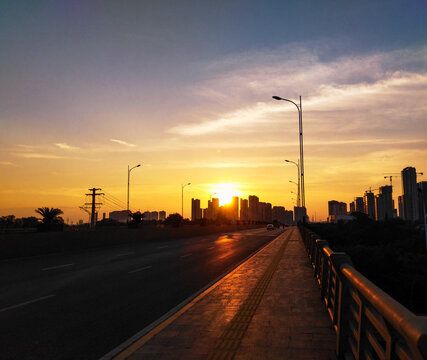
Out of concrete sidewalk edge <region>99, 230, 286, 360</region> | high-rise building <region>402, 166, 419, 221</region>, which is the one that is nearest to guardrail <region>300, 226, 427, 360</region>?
concrete sidewalk edge <region>99, 230, 286, 360</region>

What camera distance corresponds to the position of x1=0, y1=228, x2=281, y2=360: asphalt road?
6.03m

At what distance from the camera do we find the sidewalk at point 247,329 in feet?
17.5

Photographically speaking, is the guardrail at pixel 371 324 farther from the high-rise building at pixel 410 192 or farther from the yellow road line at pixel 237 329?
the high-rise building at pixel 410 192

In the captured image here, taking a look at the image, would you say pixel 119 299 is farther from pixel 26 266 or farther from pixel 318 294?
pixel 26 266

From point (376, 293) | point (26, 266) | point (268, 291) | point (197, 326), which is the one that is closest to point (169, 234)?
point (26, 266)

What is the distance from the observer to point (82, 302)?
9.03 m

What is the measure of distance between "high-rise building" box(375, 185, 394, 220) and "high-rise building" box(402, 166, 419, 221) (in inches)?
371

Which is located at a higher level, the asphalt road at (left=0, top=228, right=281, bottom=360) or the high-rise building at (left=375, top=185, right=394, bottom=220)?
the high-rise building at (left=375, top=185, right=394, bottom=220)

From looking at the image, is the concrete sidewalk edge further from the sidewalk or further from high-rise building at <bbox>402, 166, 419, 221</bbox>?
high-rise building at <bbox>402, 166, 419, 221</bbox>

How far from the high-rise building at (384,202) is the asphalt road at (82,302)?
6560 inches

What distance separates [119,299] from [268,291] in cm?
392

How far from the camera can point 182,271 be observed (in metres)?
14.9

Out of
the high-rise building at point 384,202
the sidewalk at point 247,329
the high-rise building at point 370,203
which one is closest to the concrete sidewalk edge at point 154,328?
the sidewalk at point 247,329

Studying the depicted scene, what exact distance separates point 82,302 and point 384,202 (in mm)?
179348
